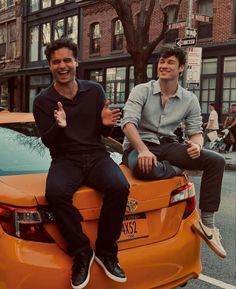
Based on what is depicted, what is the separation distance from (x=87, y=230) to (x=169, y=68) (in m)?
1.48

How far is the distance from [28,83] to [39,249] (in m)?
32.7

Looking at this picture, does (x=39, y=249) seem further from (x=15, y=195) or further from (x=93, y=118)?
(x=93, y=118)

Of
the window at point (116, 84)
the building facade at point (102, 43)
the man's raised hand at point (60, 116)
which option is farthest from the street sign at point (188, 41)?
the window at point (116, 84)

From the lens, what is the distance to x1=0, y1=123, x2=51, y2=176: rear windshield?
356cm

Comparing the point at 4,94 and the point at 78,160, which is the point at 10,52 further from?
the point at 78,160

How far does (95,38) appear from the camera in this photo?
1110 inches

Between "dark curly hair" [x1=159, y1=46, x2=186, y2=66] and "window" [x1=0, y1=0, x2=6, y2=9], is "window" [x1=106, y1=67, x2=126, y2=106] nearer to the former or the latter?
"window" [x1=0, y1=0, x2=6, y2=9]

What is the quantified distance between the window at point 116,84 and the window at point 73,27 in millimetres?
4225

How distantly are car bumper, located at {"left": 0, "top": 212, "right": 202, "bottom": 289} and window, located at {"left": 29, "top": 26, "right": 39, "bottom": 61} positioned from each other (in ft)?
104

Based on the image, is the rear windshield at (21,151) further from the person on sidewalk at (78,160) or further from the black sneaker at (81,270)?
the black sneaker at (81,270)

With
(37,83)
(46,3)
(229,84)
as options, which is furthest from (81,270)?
(46,3)

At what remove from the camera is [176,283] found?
344 cm

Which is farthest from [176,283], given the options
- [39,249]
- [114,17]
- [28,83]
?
[28,83]

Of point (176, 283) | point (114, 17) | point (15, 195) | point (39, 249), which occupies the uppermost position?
point (114, 17)
